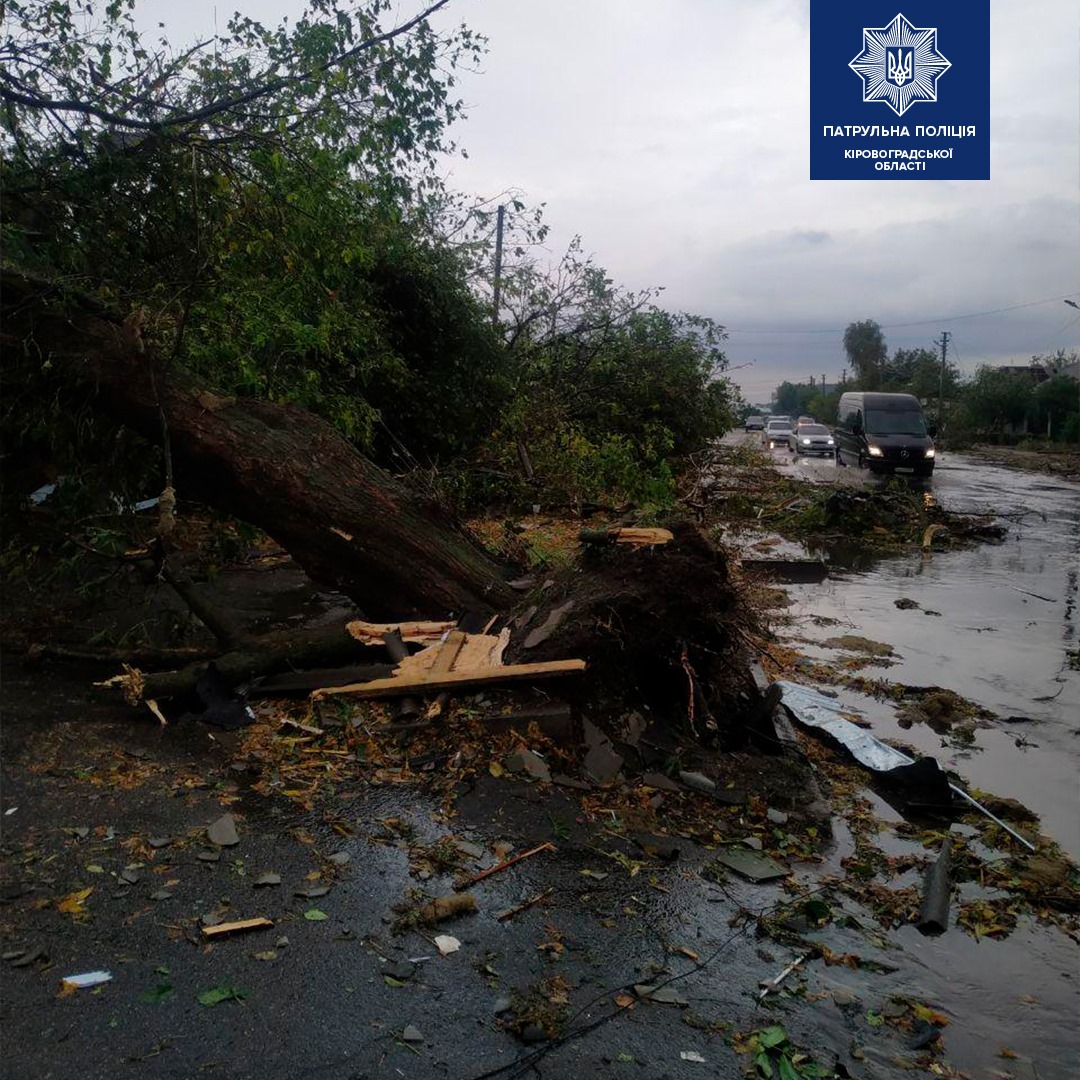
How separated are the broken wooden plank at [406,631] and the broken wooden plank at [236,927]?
2.44 m

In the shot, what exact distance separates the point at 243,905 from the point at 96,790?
4.02 feet

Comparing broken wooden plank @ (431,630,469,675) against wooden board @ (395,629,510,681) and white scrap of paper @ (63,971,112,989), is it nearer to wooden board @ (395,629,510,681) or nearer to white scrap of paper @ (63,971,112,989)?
wooden board @ (395,629,510,681)

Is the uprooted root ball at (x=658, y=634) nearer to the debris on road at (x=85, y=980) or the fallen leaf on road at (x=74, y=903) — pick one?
the fallen leaf on road at (x=74, y=903)

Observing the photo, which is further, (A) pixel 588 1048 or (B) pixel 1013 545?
(B) pixel 1013 545

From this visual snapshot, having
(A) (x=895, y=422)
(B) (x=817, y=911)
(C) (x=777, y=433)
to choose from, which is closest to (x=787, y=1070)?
(B) (x=817, y=911)

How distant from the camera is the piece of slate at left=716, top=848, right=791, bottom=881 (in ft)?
12.4

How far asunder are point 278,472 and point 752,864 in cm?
366

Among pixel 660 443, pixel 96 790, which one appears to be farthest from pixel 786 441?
pixel 96 790

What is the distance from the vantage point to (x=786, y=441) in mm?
43062

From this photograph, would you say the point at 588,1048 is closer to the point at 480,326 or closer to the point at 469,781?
the point at 469,781

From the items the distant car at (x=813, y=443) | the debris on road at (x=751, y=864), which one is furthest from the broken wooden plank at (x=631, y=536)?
the distant car at (x=813, y=443)

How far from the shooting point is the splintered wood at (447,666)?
4.80 metres

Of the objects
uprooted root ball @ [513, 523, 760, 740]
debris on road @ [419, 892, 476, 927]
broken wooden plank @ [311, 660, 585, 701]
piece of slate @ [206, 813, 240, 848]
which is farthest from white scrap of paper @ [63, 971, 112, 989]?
uprooted root ball @ [513, 523, 760, 740]

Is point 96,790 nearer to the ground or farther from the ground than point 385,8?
nearer to the ground
